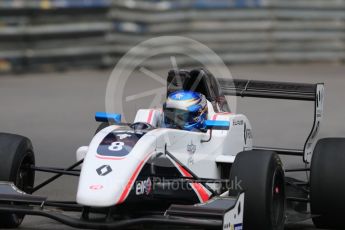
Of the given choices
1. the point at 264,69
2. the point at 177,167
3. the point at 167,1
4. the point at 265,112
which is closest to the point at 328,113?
the point at 265,112

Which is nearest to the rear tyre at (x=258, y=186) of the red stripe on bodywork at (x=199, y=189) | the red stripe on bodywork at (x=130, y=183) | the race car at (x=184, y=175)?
the race car at (x=184, y=175)

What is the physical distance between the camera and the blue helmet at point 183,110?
8203 millimetres

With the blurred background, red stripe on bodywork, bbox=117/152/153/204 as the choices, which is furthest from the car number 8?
the blurred background

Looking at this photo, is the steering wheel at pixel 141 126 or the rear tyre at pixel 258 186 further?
the steering wheel at pixel 141 126

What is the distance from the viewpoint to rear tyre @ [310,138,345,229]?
306 inches

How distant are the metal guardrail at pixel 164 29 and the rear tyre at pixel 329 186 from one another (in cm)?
1146

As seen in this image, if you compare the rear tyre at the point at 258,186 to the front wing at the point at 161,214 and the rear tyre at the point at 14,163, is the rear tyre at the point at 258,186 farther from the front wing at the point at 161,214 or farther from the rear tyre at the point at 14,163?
the rear tyre at the point at 14,163

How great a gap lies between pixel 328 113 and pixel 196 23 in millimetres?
5321

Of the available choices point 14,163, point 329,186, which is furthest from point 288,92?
point 14,163

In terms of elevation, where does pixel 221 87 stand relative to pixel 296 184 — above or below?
above

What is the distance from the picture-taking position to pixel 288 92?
9047mm

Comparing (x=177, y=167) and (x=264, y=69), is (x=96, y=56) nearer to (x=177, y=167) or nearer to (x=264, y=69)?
(x=264, y=69)

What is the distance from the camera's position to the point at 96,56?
63.2 feet

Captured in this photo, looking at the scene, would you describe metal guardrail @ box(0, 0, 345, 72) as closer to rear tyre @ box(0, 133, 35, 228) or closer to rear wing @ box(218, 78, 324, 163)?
rear wing @ box(218, 78, 324, 163)
